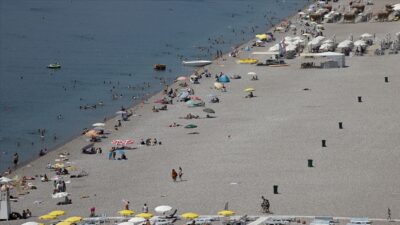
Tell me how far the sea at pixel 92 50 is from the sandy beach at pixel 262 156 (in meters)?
4.64

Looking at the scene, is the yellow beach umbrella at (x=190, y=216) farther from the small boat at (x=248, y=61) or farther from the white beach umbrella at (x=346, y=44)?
the white beach umbrella at (x=346, y=44)

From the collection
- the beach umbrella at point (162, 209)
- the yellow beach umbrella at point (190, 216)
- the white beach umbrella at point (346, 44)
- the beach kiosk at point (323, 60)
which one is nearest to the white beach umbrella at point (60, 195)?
the beach umbrella at point (162, 209)

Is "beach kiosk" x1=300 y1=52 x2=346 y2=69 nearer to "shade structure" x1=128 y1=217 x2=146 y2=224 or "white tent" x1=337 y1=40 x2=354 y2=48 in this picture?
"white tent" x1=337 y1=40 x2=354 y2=48

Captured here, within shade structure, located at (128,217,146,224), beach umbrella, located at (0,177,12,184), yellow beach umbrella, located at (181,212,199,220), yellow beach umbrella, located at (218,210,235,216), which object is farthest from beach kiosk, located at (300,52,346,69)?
shade structure, located at (128,217,146,224)

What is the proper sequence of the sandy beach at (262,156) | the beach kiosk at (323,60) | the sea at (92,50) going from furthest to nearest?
the beach kiosk at (323,60) < the sea at (92,50) < the sandy beach at (262,156)

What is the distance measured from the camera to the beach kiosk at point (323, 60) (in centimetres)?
7925

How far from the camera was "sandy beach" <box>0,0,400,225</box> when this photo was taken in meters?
43.8

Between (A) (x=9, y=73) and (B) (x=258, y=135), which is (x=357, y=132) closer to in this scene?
(B) (x=258, y=135)

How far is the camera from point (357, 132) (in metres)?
55.6

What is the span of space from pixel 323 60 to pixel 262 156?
31.4m

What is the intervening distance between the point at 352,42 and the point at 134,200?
4486 cm

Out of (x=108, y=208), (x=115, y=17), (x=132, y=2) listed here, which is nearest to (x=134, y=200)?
(x=108, y=208)

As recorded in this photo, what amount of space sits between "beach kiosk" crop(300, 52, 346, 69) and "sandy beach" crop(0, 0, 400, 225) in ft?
11.9

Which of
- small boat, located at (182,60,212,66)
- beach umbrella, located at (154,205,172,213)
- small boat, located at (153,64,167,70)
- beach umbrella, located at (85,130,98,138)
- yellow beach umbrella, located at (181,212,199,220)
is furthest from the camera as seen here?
small boat, located at (153,64,167,70)
